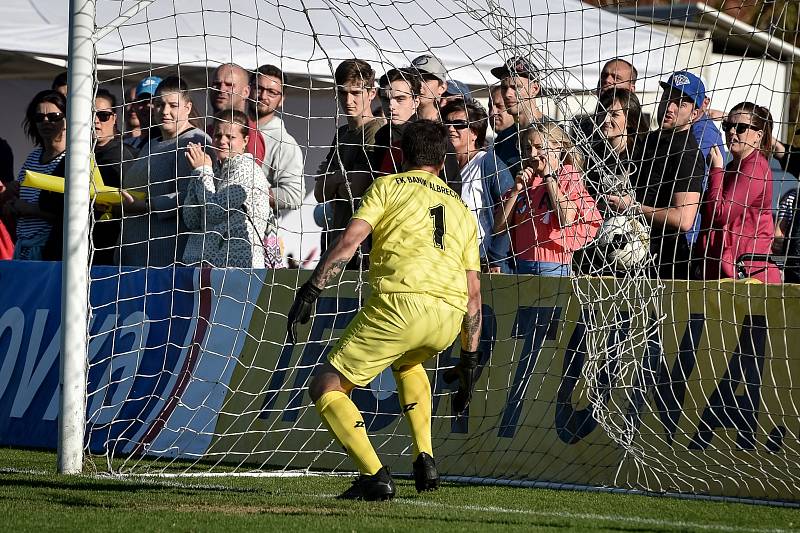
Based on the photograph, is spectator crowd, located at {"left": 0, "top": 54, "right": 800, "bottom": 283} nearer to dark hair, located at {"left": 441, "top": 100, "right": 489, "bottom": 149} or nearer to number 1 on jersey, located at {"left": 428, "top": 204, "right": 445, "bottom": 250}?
dark hair, located at {"left": 441, "top": 100, "right": 489, "bottom": 149}

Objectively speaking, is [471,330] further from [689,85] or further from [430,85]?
[430,85]

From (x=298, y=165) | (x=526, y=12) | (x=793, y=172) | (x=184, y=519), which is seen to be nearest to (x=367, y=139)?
(x=298, y=165)

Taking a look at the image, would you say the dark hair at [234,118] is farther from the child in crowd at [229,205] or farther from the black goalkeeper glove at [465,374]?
the black goalkeeper glove at [465,374]

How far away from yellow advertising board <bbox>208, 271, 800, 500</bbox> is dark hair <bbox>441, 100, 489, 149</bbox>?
151cm

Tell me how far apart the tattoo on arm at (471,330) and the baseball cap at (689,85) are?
2.53 metres

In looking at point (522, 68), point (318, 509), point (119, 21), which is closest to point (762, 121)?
point (522, 68)

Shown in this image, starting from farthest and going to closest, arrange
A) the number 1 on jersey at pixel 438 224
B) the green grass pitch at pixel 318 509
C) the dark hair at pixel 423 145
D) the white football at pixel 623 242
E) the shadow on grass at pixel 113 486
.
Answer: the white football at pixel 623 242
the shadow on grass at pixel 113 486
the dark hair at pixel 423 145
the number 1 on jersey at pixel 438 224
the green grass pitch at pixel 318 509

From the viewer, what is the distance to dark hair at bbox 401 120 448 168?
6898 millimetres

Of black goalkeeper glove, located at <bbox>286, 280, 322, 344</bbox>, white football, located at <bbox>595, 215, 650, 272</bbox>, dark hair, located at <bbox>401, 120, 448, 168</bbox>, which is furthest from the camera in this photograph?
white football, located at <bbox>595, 215, 650, 272</bbox>

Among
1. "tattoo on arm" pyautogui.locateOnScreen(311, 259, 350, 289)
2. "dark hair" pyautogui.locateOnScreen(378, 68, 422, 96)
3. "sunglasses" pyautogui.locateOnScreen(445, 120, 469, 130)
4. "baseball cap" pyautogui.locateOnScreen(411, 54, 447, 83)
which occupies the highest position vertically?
"baseball cap" pyautogui.locateOnScreen(411, 54, 447, 83)

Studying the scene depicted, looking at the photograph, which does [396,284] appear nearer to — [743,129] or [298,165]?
[743,129]

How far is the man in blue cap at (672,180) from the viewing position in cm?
807

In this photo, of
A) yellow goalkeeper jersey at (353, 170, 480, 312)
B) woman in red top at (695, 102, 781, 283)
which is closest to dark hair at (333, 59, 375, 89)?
yellow goalkeeper jersey at (353, 170, 480, 312)

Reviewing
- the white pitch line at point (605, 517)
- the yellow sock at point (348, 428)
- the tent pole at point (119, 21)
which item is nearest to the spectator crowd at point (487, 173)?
the tent pole at point (119, 21)
